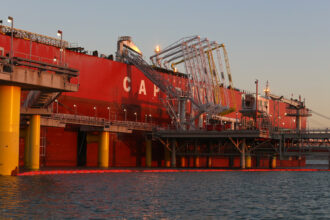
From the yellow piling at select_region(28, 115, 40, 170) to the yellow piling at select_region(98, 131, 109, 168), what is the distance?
19998 millimetres

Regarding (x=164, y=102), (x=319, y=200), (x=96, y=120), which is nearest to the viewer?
(x=319, y=200)

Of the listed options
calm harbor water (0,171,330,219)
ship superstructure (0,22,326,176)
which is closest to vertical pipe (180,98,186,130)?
ship superstructure (0,22,326,176)

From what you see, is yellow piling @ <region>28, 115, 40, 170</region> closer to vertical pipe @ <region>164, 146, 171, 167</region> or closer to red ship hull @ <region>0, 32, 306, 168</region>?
red ship hull @ <region>0, 32, 306, 168</region>

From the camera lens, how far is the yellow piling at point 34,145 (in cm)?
6600

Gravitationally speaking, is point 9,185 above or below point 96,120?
below

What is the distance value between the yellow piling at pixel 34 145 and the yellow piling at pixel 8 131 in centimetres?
1473

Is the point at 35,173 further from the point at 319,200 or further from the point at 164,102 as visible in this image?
the point at 164,102

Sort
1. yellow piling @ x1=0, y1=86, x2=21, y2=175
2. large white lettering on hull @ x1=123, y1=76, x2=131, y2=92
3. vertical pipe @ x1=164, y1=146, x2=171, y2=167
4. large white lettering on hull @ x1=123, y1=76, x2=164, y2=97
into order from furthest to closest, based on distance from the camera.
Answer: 1. vertical pipe @ x1=164, y1=146, x2=171, y2=167
2. large white lettering on hull @ x1=123, y1=76, x2=164, y2=97
3. large white lettering on hull @ x1=123, y1=76, x2=131, y2=92
4. yellow piling @ x1=0, y1=86, x2=21, y2=175

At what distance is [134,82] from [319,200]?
68.2 meters

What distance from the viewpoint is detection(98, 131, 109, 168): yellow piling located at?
8638 cm

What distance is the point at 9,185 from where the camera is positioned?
41.2 meters

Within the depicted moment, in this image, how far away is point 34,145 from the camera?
66.8m

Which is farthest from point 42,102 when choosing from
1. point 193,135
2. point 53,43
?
point 193,135

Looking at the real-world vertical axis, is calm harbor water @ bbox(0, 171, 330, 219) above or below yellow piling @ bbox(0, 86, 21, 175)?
below
